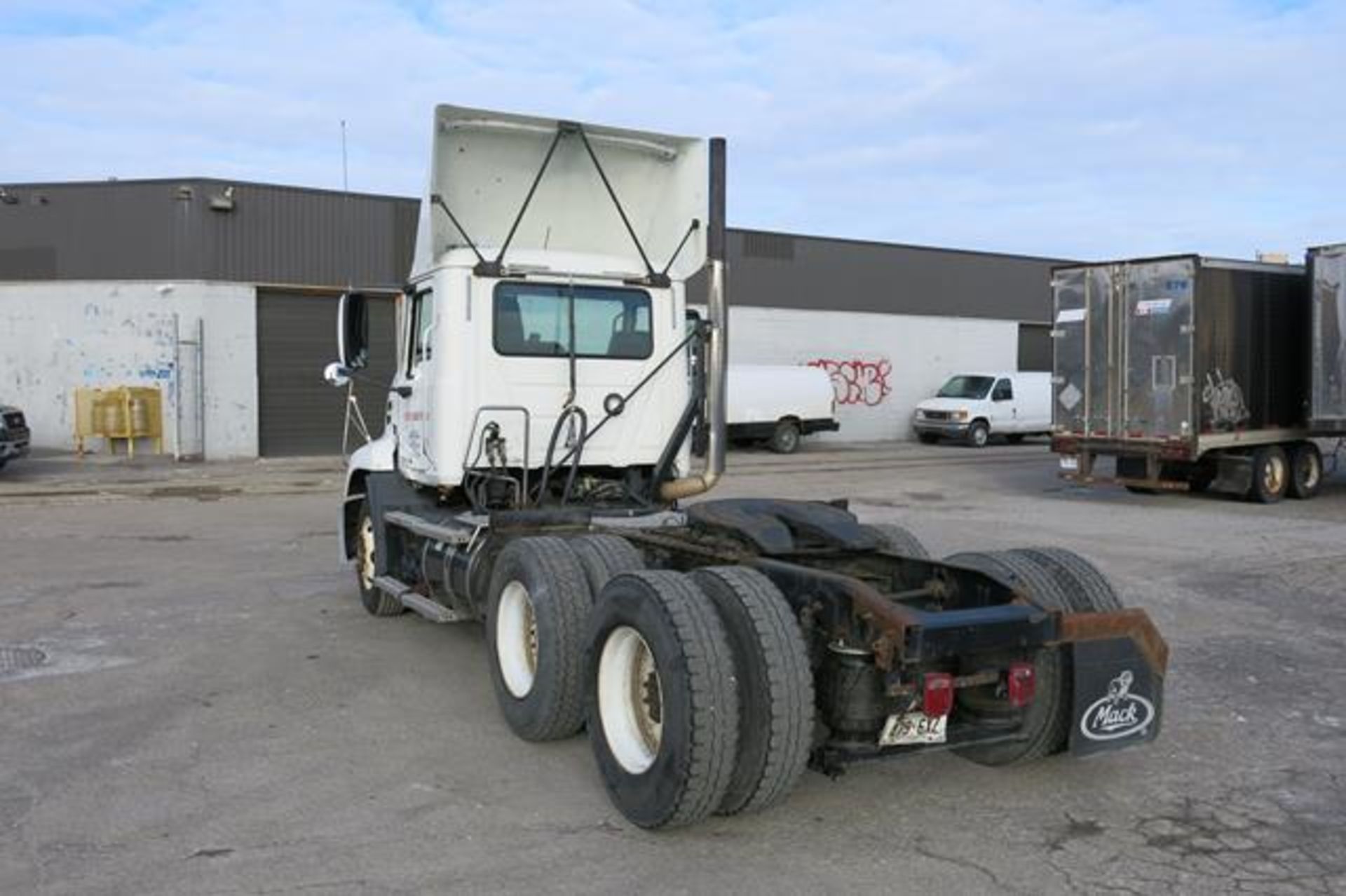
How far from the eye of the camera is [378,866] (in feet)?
13.9

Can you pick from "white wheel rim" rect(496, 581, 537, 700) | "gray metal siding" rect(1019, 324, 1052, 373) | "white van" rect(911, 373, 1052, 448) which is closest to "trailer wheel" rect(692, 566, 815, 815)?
"white wheel rim" rect(496, 581, 537, 700)

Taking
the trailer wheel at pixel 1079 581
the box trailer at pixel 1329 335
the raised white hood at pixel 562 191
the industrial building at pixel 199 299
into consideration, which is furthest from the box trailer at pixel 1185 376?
the trailer wheel at pixel 1079 581

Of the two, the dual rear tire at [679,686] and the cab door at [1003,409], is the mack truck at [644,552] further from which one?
the cab door at [1003,409]

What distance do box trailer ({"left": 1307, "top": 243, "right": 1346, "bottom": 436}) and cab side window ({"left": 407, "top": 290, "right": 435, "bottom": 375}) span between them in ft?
48.2

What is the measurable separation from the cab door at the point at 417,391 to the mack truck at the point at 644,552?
0.03 metres

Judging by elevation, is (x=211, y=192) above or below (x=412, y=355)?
above

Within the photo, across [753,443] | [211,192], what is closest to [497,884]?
[211,192]

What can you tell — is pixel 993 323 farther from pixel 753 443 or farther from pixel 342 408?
pixel 342 408

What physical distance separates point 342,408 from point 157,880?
24386 millimetres

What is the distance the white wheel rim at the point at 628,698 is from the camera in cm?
481

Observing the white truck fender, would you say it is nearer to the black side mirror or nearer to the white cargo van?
the black side mirror

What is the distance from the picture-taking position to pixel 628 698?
4945 mm

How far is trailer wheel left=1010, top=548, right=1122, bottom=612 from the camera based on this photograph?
518cm

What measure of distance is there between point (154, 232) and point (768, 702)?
24.7 m
